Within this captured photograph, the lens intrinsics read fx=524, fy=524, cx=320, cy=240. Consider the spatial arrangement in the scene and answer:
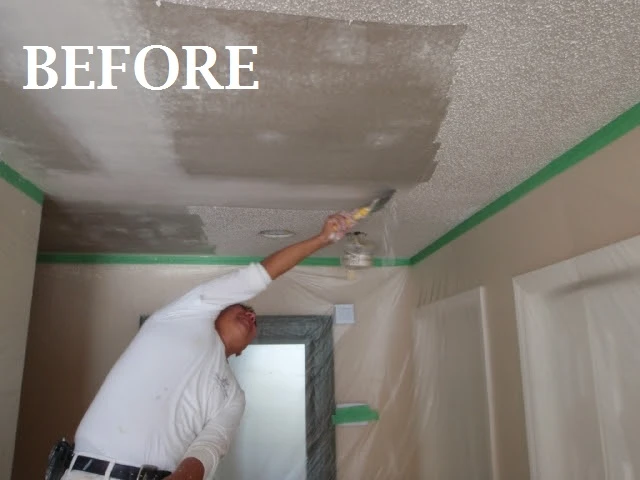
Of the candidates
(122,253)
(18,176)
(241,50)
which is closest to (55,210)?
(18,176)

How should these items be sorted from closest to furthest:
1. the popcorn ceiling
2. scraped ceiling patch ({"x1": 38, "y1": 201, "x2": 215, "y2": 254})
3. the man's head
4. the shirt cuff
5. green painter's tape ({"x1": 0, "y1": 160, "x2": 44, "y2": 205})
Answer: the popcorn ceiling
the shirt cuff
green painter's tape ({"x1": 0, "y1": 160, "x2": 44, "y2": 205})
the man's head
scraped ceiling patch ({"x1": 38, "y1": 201, "x2": 215, "y2": 254})

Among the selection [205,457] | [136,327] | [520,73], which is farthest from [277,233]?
[520,73]

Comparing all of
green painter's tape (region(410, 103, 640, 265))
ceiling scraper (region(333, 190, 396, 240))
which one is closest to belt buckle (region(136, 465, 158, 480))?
ceiling scraper (region(333, 190, 396, 240))

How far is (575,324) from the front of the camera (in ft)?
3.79

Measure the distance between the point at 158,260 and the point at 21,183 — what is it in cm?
89

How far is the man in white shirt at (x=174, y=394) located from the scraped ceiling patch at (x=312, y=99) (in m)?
0.21

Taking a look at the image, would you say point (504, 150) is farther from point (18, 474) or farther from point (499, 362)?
point (18, 474)

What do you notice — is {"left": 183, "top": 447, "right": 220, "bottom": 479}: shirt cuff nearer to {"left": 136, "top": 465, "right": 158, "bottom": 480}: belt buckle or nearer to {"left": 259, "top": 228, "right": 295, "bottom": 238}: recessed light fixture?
{"left": 136, "top": 465, "right": 158, "bottom": 480}: belt buckle

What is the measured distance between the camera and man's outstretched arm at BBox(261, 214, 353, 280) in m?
1.22

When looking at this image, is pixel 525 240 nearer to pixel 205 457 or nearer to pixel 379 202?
pixel 379 202

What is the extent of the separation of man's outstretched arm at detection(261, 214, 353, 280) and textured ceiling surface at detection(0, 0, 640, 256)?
0.13m

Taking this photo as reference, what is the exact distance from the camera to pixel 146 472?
1.08 m

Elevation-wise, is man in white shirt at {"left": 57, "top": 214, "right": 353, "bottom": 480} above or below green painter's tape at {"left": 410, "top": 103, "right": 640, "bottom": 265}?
below

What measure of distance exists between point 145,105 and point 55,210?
829 mm
